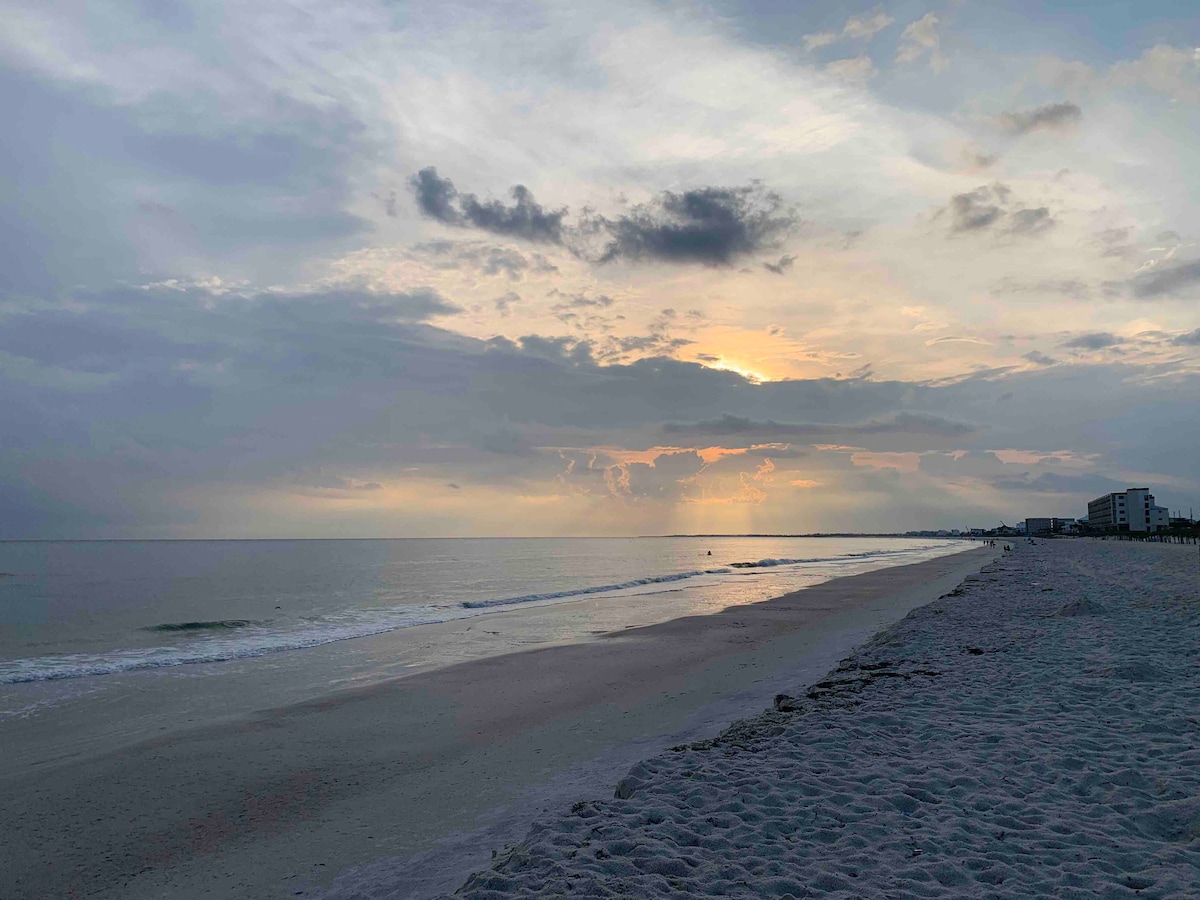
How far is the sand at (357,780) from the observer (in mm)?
6512

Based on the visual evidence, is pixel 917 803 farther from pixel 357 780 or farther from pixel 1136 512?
pixel 1136 512

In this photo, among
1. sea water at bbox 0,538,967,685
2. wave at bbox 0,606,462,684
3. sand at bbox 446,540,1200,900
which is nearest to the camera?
sand at bbox 446,540,1200,900

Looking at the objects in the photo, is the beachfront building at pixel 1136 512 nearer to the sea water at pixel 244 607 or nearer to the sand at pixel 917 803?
the sea water at pixel 244 607

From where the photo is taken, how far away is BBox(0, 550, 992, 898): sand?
6512 mm

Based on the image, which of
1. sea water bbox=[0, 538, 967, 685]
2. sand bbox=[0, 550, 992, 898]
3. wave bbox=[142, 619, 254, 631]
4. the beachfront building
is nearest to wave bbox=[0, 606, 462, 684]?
sea water bbox=[0, 538, 967, 685]

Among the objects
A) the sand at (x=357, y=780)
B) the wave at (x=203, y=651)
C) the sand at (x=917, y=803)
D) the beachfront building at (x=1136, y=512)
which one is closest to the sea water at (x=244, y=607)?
the wave at (x=203, y=651)

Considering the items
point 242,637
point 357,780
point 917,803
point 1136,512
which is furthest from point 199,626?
point 1136,512

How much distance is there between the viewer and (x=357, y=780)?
898cm

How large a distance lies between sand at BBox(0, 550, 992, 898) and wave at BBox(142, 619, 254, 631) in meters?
16.6

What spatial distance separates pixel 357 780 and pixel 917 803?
665 cm

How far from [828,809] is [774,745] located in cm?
212

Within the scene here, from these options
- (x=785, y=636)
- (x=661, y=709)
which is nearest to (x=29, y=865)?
(x=661, y=709)

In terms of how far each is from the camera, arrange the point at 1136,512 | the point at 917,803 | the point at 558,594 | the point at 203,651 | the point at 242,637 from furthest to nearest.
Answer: the point at 1136,512
the point at 558,594
the point at 242,637
the point at 203,651
the point at 917,803

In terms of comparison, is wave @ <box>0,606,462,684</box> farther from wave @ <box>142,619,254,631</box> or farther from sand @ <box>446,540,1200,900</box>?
sand @ <box>446,540,1200,900</box>
